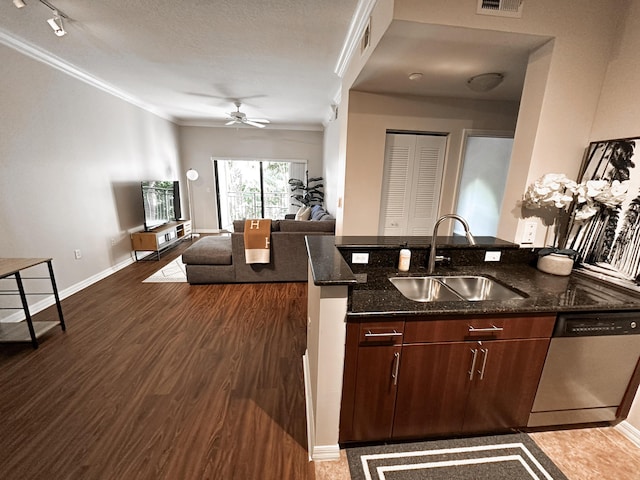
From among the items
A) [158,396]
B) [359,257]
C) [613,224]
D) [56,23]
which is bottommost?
[158,396]

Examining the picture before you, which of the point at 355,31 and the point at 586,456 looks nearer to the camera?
the point at 586,456

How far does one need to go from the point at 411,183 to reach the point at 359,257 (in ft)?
6.16

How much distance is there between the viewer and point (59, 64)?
3.16m

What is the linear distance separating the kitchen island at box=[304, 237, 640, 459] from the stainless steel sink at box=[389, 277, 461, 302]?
0.05 meters

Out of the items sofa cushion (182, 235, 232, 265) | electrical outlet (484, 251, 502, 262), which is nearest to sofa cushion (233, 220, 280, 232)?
sofa cushion (182, 235, 232, 265)

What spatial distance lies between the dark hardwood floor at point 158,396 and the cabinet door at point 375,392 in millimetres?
372

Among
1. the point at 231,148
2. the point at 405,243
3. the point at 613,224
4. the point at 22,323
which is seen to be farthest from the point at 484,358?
the point at 231,148

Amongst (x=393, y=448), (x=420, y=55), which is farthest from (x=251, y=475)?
(x=420, y=55)

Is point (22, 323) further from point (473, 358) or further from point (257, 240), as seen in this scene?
point (473, 358)

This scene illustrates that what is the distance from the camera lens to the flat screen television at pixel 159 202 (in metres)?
4.72

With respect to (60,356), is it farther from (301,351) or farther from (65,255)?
(301,351)

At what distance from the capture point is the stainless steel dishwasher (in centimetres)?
141

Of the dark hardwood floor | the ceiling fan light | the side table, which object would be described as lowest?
the dark hardwood floor

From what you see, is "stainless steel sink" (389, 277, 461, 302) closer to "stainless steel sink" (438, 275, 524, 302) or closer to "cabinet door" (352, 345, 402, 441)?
"stainless steel sink" (438, 275, 524, 302)
